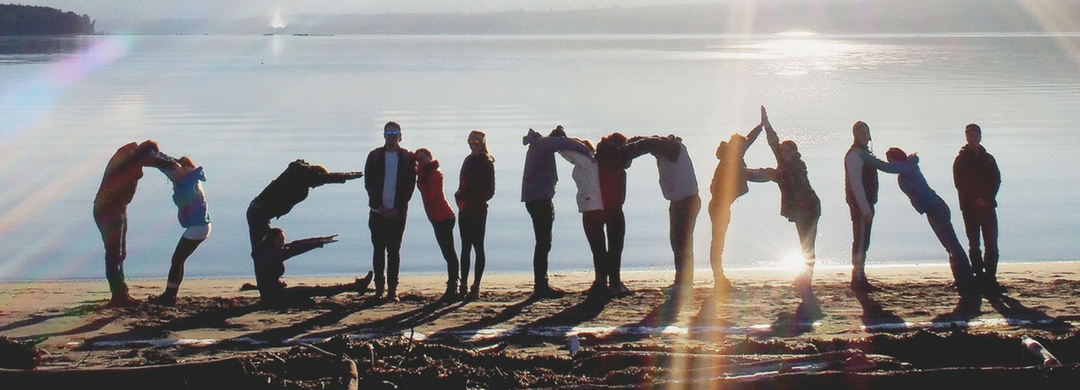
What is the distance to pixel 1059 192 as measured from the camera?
63.5ft

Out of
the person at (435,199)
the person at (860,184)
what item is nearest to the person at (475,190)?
the person at (435,199)

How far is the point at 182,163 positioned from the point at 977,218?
23.0ft

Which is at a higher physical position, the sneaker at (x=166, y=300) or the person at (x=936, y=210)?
the person at (x=936, y=210)

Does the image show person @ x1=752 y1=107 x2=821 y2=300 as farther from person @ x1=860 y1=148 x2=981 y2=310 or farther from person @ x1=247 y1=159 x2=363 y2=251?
person @ x1=247 y1=159 x2=363 y2=251

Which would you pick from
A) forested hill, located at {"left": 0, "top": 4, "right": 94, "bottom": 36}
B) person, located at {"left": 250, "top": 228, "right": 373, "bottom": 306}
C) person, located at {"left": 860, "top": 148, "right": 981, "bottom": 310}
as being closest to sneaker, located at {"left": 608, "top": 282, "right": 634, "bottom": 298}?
person, located at {"left": 250, "top": 228, "right": 373, "bottom": 306}

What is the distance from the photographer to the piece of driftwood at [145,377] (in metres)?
7.34

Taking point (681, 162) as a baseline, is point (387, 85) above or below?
above

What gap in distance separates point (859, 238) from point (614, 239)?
2207mm

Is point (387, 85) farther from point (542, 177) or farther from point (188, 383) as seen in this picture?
point (188, 383)

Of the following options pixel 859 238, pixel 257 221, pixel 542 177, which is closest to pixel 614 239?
pixel 542 177

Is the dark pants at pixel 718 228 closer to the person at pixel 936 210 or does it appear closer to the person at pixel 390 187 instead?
the person at pixel 936 210

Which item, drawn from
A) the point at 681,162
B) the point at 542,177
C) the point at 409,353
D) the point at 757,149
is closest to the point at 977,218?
the point at 681,162

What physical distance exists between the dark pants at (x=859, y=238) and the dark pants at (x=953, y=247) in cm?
57

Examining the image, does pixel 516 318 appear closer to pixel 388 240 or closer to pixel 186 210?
pixel 388 240
